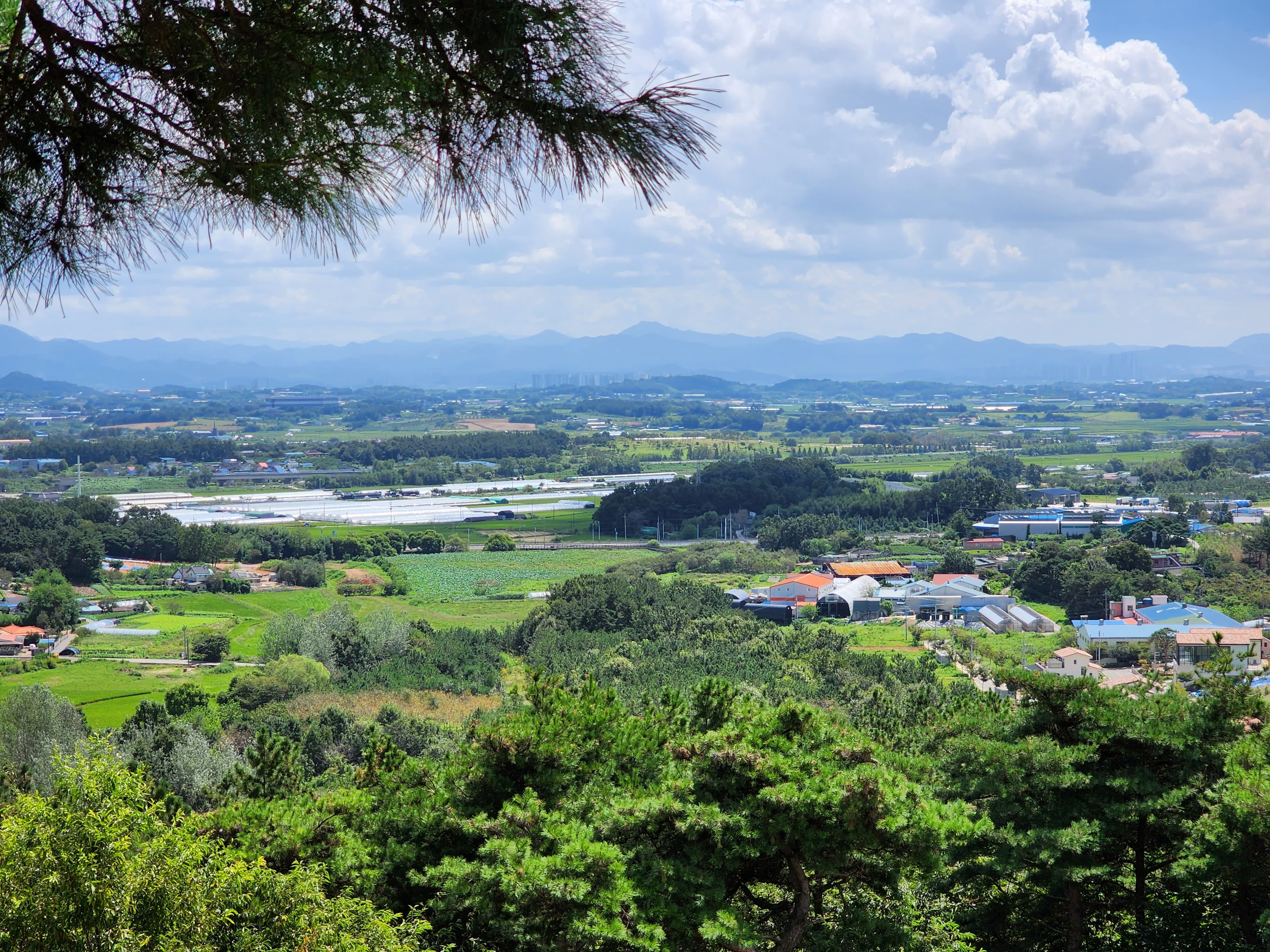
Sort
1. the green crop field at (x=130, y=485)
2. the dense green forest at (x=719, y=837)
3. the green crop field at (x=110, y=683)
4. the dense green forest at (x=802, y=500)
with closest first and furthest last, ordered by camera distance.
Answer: the dense green forest at (x=719, y=837)
the green crop field at (x=110, y=683)
the dense green forest at (x=802, y=500)
the green crop field at (x=130, y=485)

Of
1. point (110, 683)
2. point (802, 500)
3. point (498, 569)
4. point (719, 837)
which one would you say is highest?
point (719, 837)

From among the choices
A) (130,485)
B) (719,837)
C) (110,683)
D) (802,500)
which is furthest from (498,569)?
(130,485)

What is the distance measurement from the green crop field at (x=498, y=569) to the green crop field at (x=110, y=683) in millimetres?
10390

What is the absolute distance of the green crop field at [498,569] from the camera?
36.0m

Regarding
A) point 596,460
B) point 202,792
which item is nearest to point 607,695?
point 202,792

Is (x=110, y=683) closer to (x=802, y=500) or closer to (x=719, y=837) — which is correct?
(x=719, y=837)

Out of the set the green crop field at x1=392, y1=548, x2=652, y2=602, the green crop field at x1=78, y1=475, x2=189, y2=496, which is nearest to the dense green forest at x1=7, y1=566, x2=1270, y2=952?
the green crop field at x1=392, y1=548, x2=652, y2=602

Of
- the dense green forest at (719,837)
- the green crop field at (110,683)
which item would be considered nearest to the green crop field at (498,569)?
the green crop field at (110,683)

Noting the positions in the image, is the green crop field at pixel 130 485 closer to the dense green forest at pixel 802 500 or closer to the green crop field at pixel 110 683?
the dense green forest at pixel 802 500

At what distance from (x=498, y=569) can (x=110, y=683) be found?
1793 cm

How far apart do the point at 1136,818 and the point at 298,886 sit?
17.3ft

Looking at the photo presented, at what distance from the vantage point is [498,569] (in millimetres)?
40094

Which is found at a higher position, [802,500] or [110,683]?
[802,500]

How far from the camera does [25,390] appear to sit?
141500mm
